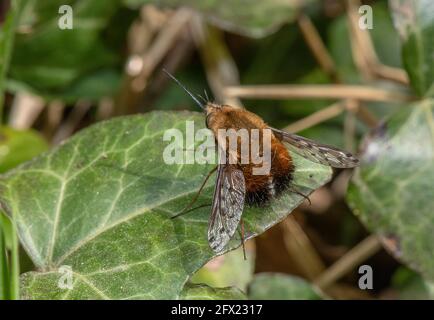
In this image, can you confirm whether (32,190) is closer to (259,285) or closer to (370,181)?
(259,285)

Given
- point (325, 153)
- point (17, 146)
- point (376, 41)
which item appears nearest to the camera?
point (325, 153)

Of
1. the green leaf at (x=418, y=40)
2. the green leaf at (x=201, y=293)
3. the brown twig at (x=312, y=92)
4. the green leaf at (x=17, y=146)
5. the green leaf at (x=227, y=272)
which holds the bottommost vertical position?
the green leaf at (x=227, y=272)

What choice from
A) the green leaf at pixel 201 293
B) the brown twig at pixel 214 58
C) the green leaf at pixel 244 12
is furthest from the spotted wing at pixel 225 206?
the brown twig at pixel 214 58

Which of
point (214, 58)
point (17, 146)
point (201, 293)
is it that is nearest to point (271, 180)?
point (201, 293)

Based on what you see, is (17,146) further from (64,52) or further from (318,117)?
(318,117)

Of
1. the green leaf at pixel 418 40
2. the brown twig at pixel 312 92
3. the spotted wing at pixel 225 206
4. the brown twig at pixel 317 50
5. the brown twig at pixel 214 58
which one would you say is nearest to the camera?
the spotted wing at pixel 225 206

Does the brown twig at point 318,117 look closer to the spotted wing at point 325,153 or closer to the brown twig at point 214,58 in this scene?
the brown twig at point 214,58

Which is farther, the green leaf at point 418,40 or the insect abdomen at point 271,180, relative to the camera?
the green leaf at point 418,40
